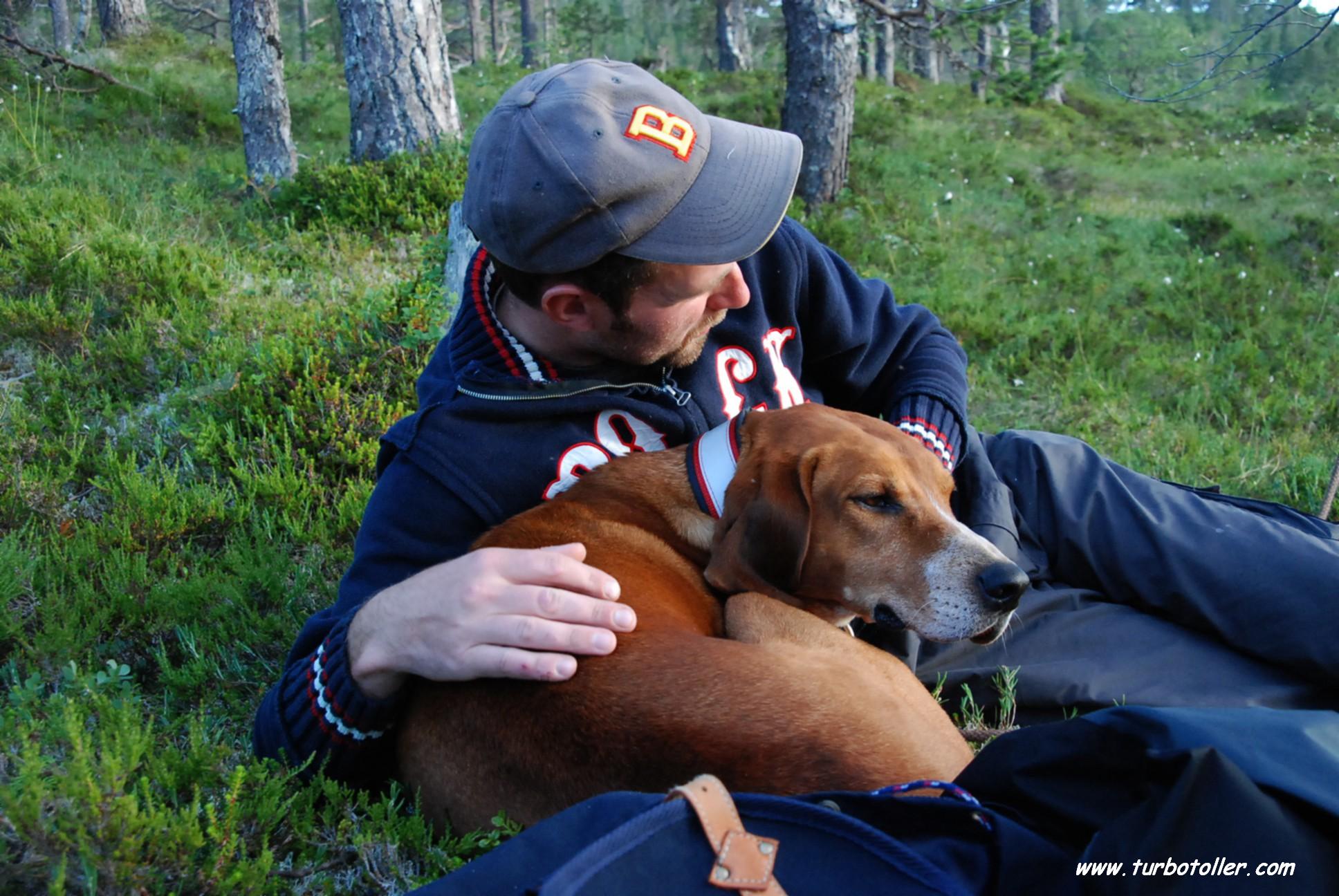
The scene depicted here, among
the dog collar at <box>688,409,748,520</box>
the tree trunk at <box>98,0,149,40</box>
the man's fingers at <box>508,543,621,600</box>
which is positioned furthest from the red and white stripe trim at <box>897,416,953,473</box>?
the tree trunk at <box>98,0,149,40</box>

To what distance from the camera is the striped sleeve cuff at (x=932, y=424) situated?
3330 millimetres

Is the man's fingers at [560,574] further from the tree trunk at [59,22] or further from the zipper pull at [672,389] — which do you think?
the tree trunk at [59,22]

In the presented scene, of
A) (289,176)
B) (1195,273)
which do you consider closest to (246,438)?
(289,176)

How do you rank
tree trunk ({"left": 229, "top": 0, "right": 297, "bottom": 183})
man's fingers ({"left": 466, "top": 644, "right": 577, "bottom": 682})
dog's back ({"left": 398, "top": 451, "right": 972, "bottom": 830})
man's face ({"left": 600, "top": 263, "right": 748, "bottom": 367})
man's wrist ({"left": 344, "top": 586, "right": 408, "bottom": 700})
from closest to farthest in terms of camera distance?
dog's back ({"left": 398, "top": 451, "right": 972, "bottom": 830})
man's fingers ({"left": 466, "top": 644, "right": 577, "bottom": 682})
man's wrist ({"left": 344, "top": 586, "right": 408, "bottom": 700})
man's face ({"left": 600, "top": 263, "right": 748, "bottom": 367})
tree trunk ({"left": 229, "top": 0, "right": 297, "bottom": 183})

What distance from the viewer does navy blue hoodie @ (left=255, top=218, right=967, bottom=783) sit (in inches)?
99.3

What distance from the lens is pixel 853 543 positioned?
2.82 meters

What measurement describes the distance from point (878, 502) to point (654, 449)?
79 cm

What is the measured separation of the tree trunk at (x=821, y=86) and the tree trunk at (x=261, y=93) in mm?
4483

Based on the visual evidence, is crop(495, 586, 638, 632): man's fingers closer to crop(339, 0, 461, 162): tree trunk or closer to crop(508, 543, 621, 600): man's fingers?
crop(508, 543, 621, 600): man's fingers

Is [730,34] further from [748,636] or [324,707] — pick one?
[324,707]

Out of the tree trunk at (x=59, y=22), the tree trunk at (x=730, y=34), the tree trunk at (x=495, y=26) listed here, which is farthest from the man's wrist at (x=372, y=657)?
the tree trunk at (x=495, y=26)

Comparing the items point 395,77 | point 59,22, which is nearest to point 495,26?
point 59,22

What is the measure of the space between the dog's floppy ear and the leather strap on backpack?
44.5 inches

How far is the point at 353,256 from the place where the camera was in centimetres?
672
